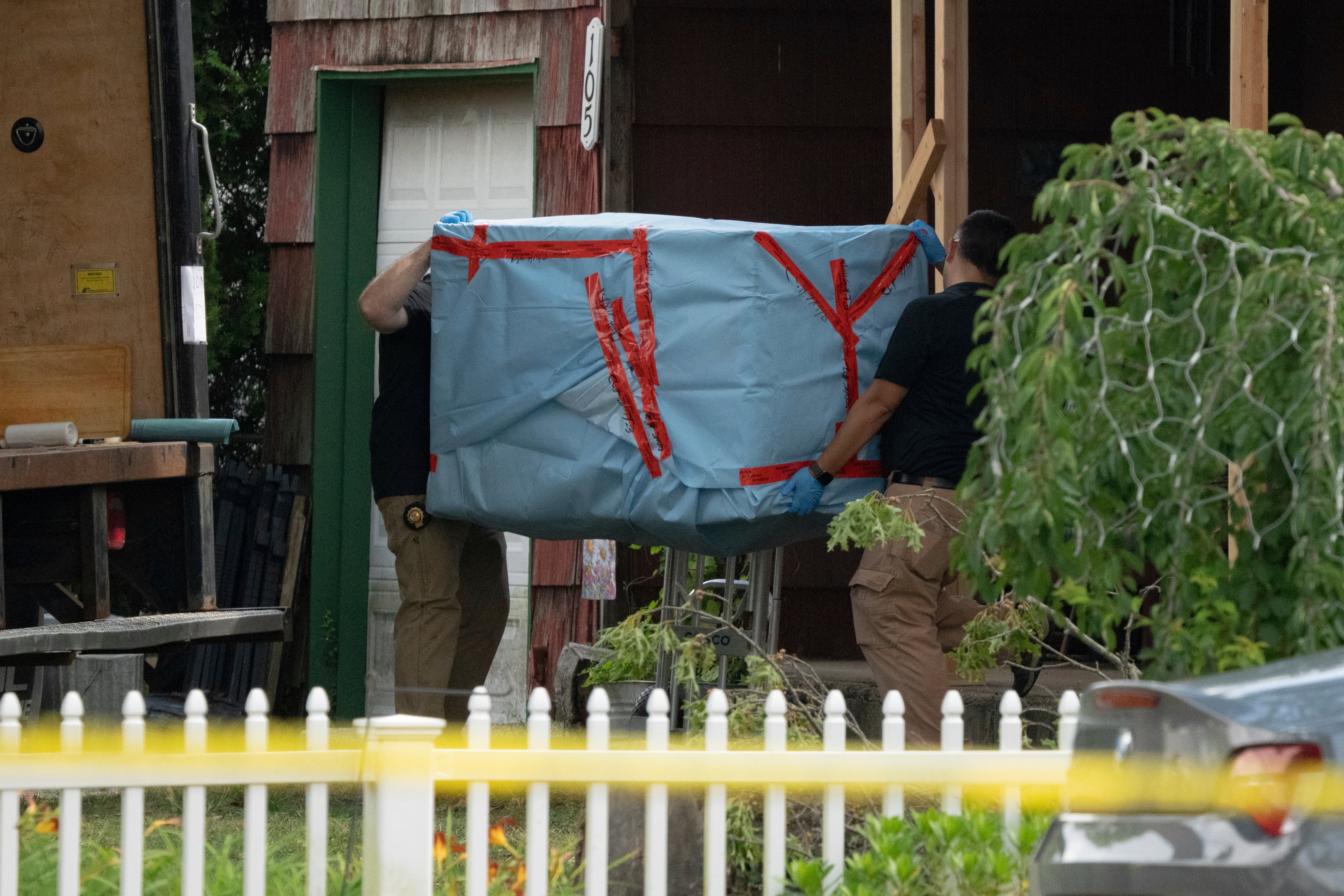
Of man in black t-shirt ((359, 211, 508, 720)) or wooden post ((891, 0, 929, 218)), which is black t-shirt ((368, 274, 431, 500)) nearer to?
man in black t-shirt ((359, 211, 508, 720))

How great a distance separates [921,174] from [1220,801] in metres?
3.47

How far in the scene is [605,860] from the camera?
136 inches

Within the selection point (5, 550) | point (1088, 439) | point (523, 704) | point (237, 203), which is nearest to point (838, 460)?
point (1088, 439)

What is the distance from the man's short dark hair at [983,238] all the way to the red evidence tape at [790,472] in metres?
0.70

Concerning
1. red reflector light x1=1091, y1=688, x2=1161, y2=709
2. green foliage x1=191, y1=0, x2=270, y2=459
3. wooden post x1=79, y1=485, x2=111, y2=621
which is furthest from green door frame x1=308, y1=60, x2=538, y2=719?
red reflector light x1=1091, y1=688, x2=1161, y2=709

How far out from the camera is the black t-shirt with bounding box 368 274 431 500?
5.68 m

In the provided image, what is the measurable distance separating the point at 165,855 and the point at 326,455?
4319 millimetres

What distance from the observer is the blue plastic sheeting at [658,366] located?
4.72 m

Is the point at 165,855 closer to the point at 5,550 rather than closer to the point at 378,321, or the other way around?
the point at 5,550

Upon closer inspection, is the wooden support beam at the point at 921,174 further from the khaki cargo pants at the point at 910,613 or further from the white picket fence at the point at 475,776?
the white picket fence at the point at 475,776

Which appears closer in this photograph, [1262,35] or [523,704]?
[1262,35]

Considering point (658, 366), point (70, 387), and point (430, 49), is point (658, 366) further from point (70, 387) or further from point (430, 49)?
point (430, 49)

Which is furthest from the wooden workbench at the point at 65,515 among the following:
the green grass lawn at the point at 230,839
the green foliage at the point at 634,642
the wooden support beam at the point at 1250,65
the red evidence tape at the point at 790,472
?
the wooden support beam at the point at 1250,65

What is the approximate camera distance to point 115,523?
493 centimetres
